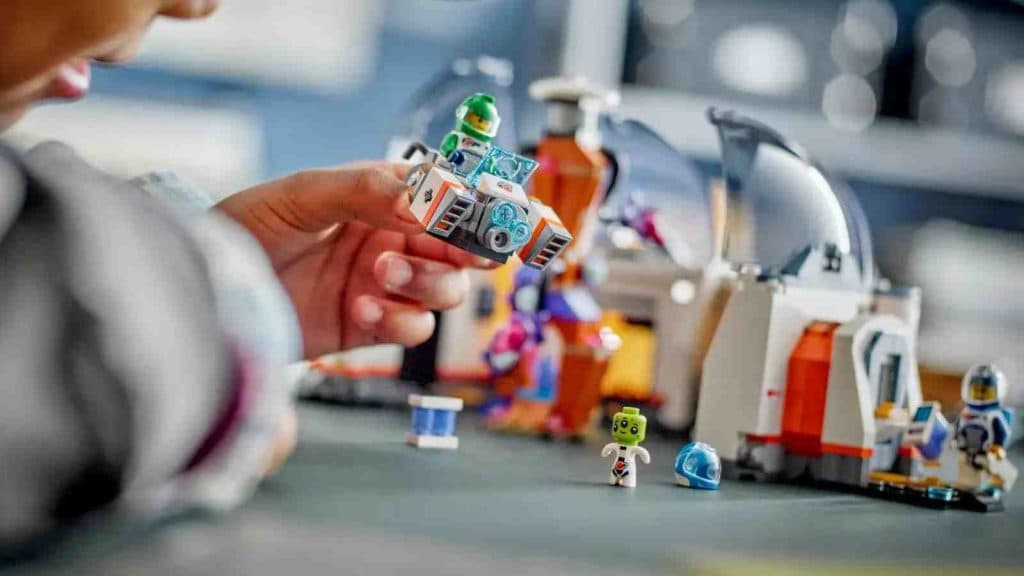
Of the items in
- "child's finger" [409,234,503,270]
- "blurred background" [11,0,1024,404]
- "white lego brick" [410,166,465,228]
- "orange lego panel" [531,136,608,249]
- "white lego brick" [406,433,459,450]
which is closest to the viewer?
"white lego brick" [410,166,465,228]

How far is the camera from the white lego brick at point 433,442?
34.8 inches

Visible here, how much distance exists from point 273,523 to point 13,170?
0.23 m

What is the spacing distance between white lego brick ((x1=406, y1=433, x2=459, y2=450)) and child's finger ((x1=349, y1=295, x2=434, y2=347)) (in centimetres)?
20

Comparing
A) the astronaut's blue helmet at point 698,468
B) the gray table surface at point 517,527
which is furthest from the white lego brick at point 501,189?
the astronaut's blue helmet at point 698,468

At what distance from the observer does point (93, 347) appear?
291 mm

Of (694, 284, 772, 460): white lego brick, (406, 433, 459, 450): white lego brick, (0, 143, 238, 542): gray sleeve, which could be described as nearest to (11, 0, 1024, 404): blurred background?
(694, 284, 772, 460): white lego brick

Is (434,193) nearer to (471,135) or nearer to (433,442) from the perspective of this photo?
(471,135)

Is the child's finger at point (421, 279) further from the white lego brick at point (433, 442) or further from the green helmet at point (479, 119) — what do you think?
the white lego brick at point (433, 442)

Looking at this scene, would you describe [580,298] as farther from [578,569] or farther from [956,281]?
[956,281]

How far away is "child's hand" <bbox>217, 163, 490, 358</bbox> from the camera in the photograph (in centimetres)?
61

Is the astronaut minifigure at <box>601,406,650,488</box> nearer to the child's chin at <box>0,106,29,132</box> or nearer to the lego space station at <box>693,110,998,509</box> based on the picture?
the lego space station at <box>693,110,998,509</box>

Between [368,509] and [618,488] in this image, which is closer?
[368,509]

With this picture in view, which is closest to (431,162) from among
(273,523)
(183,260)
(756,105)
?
(273,523)

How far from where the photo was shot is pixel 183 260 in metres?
0.31
